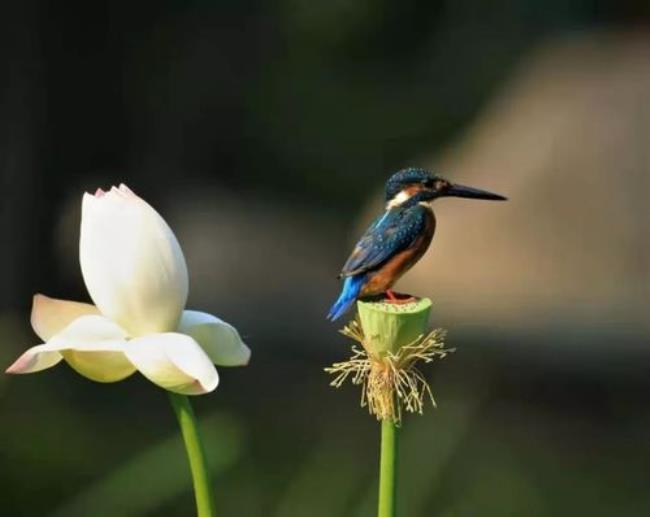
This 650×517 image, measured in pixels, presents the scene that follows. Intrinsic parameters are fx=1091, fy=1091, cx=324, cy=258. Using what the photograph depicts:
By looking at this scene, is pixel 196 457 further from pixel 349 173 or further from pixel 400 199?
pixel 349 173

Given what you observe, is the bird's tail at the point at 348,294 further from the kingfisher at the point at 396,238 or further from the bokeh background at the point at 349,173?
the bokeh background at the point at 349,173

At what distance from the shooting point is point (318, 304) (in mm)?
1589

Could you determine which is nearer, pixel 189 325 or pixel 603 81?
pixel 189 325

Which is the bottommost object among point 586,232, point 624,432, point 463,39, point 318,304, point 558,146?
point 624,432

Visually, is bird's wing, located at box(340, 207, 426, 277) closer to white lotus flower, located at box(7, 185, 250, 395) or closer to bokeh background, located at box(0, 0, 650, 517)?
white lotus flower, located at box(7, 185, 250, 395)

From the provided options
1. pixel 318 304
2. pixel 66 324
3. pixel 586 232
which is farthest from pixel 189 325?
pixel 586 232

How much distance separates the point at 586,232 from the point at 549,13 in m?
0.33

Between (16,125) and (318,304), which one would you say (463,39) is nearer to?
(318,304)

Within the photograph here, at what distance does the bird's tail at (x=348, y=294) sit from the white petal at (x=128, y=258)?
5 centimetres

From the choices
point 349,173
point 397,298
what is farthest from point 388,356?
point 349,173

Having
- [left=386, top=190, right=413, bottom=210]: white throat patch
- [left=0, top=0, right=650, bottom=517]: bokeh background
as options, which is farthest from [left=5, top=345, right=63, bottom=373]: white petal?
[left=0, top=0, right=650, bottom=517]: bokeh background

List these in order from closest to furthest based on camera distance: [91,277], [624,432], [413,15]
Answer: [91,277]
[624,432]
[413,15]

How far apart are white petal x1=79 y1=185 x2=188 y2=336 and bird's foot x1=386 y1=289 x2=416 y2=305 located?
0.20 feet

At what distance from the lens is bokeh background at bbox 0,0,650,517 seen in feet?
4.80
